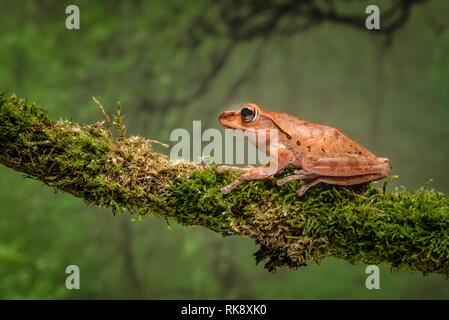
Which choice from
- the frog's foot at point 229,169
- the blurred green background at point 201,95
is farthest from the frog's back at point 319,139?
the blurred green background at point 201,95

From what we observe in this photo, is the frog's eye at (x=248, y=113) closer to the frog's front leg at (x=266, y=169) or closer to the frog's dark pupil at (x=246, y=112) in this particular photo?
the frog's dark pupil at (x=246, y=112)

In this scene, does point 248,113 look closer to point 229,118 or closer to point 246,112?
point 246,112

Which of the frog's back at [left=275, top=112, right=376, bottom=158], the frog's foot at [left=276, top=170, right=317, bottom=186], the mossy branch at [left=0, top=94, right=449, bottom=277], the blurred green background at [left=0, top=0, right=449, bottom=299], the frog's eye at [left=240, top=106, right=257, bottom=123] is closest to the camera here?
the mossy branch at [left=0, top=94, right=449, bottom=277]

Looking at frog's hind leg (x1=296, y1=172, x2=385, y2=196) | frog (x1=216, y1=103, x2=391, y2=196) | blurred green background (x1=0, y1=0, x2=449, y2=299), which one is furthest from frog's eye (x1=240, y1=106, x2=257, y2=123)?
blurred green background (x1=0, y1=0, x2=449, y2=299)

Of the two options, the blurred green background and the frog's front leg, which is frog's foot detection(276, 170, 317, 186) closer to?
the frog's front leg

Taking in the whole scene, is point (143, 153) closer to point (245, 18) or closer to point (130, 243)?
point (130, 243)

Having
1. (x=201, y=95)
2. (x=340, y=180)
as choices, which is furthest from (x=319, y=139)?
(x=201, y=95)

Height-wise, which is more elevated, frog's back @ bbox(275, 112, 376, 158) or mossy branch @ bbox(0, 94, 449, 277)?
frog's back @ bbox(275, 112, 376, 158)
